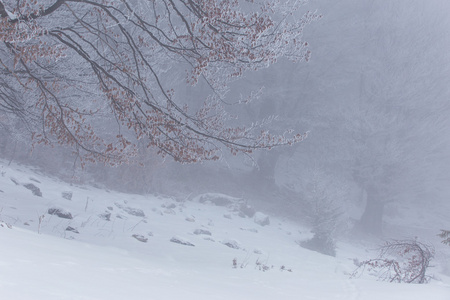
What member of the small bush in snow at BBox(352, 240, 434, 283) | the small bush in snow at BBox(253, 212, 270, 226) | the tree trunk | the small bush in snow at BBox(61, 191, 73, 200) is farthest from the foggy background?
the small bush in snow at BBox(352, 240, 434, 283)

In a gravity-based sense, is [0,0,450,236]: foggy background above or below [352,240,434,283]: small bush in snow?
above

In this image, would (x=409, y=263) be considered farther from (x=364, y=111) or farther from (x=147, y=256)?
(x=364, y=111)

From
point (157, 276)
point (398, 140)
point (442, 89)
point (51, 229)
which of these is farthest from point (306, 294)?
point (442, 89)

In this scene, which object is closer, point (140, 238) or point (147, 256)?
point (147, 256)

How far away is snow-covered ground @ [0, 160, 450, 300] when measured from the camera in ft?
6.79

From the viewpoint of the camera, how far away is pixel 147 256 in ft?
15.4

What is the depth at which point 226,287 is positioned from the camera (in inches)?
122

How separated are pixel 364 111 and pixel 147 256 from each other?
57.3ft

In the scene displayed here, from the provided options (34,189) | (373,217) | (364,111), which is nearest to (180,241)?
(34,189)

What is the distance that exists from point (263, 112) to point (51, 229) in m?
18.6

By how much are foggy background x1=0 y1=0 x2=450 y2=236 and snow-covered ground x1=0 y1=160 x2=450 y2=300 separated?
5.24 m

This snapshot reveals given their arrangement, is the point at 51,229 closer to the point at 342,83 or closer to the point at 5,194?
the point at 5,194

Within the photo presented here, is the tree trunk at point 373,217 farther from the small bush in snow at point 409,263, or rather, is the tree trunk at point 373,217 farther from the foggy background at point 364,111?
the small bush in snow at point 409,263

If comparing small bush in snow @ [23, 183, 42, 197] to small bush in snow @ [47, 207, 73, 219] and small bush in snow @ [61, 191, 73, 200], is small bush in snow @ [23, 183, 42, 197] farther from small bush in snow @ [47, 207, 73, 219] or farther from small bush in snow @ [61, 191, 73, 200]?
small bush in snow @ [47, 207, 73, 219]
